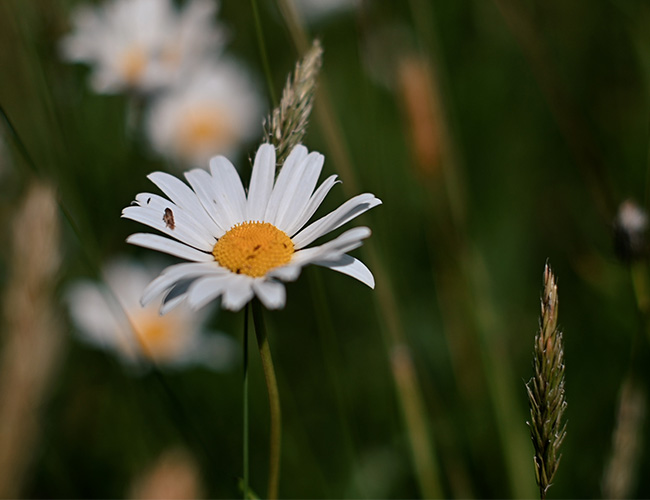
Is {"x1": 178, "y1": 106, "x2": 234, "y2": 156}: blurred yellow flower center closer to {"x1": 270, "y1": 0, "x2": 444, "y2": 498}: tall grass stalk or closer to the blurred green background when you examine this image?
the blurred green background

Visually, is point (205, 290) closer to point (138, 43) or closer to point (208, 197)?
point (208, 197)

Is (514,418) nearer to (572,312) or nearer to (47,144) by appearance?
(572,312)

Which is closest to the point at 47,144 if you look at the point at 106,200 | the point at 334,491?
the point at 106,200

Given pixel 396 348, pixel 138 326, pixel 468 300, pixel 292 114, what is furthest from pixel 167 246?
pixel 138 326

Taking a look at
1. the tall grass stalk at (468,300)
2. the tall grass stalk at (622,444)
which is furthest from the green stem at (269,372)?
the tall grass stalk at (468,300)

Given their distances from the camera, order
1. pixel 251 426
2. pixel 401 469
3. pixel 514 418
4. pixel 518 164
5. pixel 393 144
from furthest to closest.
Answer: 1. pixel 393 144
2. pixel 518 164
3. pixel 251 426
4. pixel 401 469
5. pixel 514 418

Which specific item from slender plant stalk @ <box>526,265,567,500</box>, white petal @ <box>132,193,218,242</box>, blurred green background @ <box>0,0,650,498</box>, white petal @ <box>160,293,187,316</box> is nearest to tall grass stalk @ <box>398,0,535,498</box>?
blurred green background @ <box>0,0,650,498</box>
